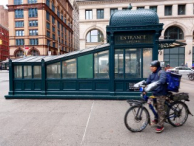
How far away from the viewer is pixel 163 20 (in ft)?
95.2

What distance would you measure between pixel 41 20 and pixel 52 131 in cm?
4839

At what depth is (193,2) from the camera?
2831cm

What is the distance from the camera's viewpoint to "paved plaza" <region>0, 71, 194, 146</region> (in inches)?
131

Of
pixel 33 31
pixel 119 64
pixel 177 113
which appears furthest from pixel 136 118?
pixel 33 31

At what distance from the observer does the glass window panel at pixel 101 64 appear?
7.16 metres

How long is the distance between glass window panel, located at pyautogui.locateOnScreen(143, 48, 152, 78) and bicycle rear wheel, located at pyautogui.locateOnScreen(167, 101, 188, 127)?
3.13 meters

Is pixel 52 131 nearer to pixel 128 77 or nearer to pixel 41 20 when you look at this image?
pixel 128 77

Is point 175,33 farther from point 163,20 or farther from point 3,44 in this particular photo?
point 3,44

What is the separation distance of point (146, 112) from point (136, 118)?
0.31 metres

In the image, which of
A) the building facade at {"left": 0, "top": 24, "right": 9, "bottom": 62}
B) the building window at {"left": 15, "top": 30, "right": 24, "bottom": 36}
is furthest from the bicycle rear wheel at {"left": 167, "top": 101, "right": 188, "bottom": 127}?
the building facade at {"left": 0, "top": 24, "right": 9, "bottom": 62}

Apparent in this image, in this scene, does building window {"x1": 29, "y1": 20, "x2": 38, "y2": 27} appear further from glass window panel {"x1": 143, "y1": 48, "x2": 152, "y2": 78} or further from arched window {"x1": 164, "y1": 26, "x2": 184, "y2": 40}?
glass window panel {"x1": 143, "y1": 48, "x2": 152, "y2": 78}

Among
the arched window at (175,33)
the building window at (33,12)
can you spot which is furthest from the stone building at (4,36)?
the arched window at (175,33)

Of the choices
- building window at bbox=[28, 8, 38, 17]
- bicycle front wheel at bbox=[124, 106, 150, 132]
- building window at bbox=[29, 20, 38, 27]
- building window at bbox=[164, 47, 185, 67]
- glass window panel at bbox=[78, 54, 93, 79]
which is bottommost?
bicycle front wheel at bbox=[124, 106, 150, 132]

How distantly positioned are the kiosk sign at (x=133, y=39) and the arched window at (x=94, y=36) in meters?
24.5
